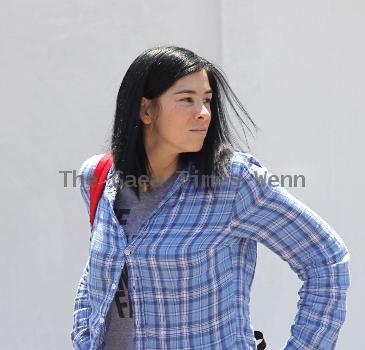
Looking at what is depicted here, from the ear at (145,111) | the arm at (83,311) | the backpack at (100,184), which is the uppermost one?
the ear at (145,111)

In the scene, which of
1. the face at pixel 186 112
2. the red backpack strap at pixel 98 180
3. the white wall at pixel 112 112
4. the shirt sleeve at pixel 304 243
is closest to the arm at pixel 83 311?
the red backpack strap at pixel 98 180

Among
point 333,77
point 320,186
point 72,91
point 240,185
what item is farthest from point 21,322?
point 240,185

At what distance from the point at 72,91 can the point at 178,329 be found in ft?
6.86

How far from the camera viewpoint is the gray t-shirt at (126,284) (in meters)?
2.06

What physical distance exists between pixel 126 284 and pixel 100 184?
1.16 feet

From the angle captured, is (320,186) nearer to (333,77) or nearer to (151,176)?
(333,77)

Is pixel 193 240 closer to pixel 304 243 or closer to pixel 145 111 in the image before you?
pixel 304 243

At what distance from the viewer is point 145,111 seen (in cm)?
219

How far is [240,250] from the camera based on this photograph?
204cm

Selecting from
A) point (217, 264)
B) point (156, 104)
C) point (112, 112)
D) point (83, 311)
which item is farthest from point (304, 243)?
point (112, 112)

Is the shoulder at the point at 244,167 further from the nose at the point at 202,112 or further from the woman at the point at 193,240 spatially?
the nose at the point at 202,112

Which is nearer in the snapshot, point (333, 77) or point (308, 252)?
point (308, 252)

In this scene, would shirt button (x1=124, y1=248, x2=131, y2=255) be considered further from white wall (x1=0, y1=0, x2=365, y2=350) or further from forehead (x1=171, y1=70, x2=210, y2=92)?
white wall (x1=0, y1=0, x2=365, y2=350)

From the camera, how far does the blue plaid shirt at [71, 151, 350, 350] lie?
196 cm
